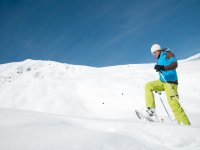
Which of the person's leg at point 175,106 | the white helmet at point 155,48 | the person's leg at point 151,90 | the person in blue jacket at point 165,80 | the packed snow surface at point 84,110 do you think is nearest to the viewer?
the packed snow surface at point 84,110

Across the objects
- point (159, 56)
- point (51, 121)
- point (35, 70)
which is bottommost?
point (51, 121)

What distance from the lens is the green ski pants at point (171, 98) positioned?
6539 millimetres

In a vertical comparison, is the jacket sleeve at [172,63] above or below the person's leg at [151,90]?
above

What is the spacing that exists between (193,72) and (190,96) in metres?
2.95

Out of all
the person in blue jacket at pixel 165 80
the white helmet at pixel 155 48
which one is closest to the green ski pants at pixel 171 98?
the person in blue jacket at pixel 165 80

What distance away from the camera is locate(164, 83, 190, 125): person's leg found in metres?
6.50

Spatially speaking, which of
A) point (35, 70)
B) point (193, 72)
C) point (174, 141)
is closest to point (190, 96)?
point (193, 72)

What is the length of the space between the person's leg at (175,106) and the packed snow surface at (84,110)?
2.28 feet

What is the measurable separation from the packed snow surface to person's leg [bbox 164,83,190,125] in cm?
70

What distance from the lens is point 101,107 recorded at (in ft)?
43.0

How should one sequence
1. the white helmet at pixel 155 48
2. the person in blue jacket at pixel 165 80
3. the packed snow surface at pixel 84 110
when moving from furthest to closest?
1. the white helmet at pixel 155 48
2. the person in blue jacket at pixel 165 80
3. the packed snow surface at pixel 84 110

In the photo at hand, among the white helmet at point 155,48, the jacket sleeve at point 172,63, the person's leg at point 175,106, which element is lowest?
the person's leg at point 175,106

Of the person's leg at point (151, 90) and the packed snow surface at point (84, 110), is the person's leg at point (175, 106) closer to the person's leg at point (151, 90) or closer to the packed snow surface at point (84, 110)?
the person's leg at point (151, 90)

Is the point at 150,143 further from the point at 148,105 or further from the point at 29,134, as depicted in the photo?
the point at 148,105
